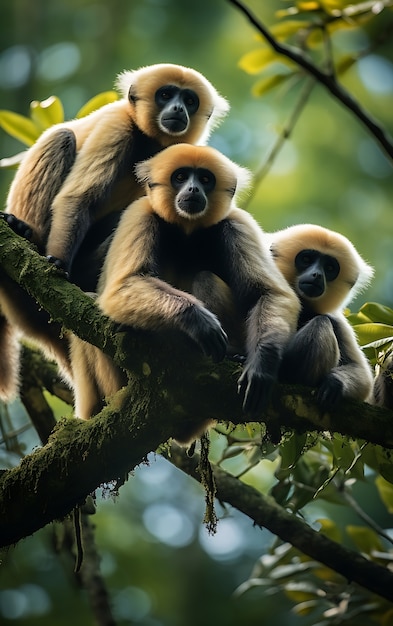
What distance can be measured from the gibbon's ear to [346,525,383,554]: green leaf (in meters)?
3.94

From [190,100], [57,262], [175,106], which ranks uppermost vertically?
[190,100]

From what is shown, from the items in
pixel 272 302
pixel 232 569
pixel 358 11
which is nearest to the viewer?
pixel 272 302

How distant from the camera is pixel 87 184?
6301 mm

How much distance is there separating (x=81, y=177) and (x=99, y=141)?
375 millimetres

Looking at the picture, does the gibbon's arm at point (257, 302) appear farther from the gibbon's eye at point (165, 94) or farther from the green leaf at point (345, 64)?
the green leaf at point (345, 64)

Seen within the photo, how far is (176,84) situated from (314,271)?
226 cm

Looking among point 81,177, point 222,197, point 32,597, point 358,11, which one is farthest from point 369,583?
point 32,597

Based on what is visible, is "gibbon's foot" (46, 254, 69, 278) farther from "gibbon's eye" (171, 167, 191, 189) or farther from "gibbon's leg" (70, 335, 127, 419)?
"gibbon's eye" (171, 167, 191, 189)

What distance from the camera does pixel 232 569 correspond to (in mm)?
19609

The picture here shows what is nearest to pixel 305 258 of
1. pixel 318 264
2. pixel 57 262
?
pixel 318 264

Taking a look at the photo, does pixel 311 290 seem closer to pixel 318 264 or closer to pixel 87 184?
pixel 318 264

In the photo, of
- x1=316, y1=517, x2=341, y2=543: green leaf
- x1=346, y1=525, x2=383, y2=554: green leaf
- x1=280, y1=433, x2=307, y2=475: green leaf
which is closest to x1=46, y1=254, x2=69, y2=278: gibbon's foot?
x1=280, y1=433, x2=307, y2=475: green leaf

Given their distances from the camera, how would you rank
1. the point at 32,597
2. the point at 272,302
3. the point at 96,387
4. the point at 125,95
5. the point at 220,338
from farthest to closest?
1. the point at 32,597
2. the point at 125,95
3. the point at 96,387
4. the point at 272,302
5. the point at 220,338

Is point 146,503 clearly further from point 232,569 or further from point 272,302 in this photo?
point 272,302
